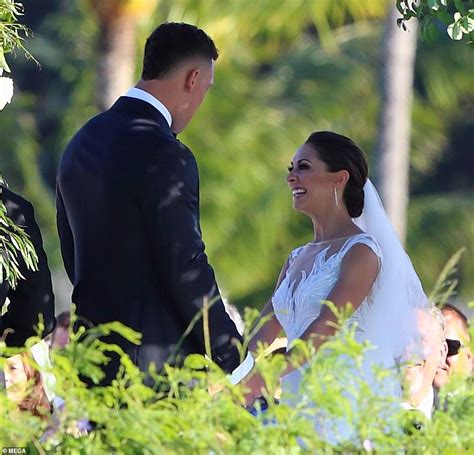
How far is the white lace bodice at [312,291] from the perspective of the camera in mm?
5020

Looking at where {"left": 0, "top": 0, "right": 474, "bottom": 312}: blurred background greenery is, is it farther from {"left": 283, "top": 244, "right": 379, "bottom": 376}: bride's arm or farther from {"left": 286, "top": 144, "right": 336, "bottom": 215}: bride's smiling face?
{"left": 283, "top": 244, "right": 379, "bottom": 376}: bride's arm

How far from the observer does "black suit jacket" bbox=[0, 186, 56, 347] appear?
14.7 ft

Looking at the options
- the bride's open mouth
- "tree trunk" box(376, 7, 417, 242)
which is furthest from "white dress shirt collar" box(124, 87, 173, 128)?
"tree trunk" box(376, 7, 417, 242)

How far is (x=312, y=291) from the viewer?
509 centimetres

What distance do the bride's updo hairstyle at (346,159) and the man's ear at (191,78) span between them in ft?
2.36

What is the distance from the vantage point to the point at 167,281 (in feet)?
13.9

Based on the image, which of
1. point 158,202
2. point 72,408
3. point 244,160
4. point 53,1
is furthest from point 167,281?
point 53,1

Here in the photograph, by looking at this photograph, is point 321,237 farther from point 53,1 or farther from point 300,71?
point 53,1

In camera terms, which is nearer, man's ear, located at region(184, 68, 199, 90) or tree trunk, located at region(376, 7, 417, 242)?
man's ear, located at region(184, 68, 199, 90)

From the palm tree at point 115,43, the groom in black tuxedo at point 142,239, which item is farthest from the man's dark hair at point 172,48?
the palm tree at point 115,43

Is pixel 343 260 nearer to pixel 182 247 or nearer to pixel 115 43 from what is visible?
pixel 182 247

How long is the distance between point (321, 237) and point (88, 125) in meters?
1.10

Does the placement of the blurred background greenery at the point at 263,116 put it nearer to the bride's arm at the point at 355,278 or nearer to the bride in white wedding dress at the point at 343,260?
the bride in white wedding dress at the point at 343,260

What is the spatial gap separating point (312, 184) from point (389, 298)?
49cm
